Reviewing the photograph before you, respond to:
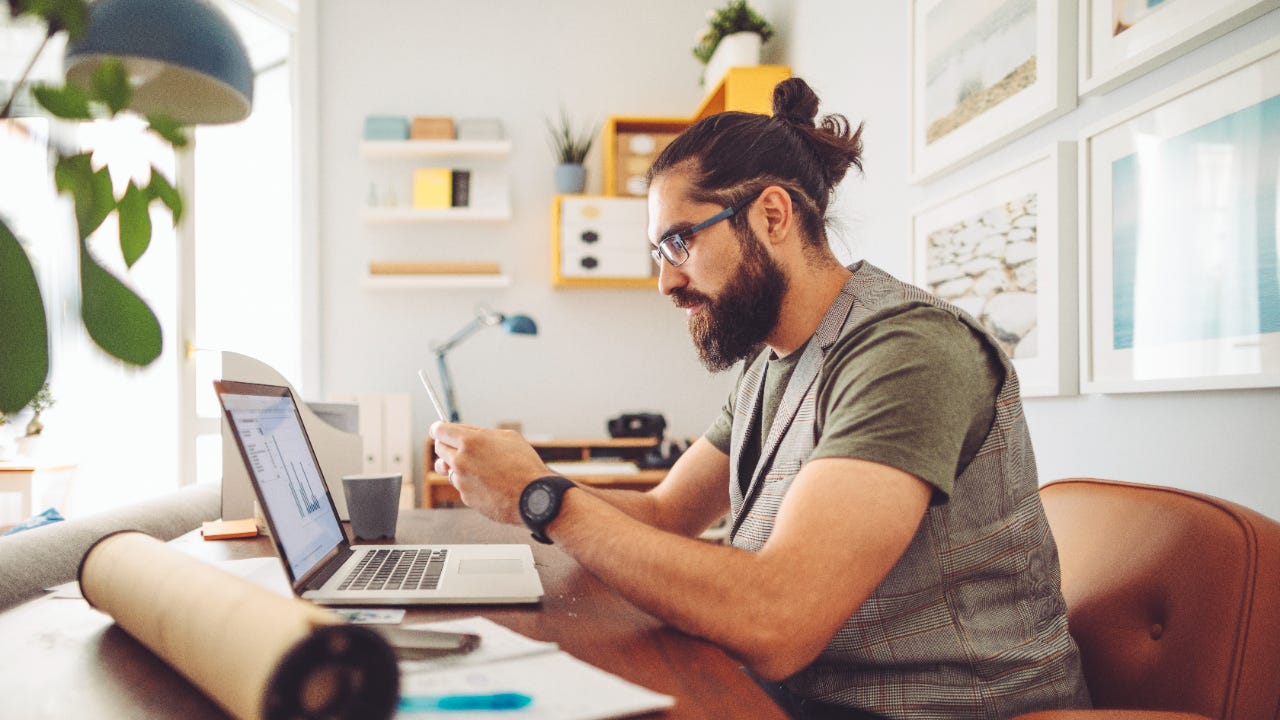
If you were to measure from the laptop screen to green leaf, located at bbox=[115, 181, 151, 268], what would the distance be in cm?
53

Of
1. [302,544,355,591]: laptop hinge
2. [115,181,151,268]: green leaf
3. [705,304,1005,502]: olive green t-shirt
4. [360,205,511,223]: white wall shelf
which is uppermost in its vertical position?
[360,205,511,223]: white wall shelf

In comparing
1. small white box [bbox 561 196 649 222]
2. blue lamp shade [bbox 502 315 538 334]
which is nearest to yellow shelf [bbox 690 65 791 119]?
small white box [bbox 561 196 649 222]

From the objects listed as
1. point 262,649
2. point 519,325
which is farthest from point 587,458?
point 262,649

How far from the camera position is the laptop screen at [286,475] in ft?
2.65

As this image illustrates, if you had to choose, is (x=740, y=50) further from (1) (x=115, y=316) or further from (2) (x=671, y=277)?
(1) (x=115, y=316)

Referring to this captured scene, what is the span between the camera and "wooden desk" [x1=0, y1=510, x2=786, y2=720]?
1.88ft

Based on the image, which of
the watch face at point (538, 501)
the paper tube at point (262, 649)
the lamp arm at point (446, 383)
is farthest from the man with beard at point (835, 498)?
the lamp arm at point (446, 383)

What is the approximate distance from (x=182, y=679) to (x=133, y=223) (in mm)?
478

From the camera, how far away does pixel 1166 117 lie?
130 centimetres

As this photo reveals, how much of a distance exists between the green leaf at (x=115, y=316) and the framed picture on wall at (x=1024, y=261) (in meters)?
1.64

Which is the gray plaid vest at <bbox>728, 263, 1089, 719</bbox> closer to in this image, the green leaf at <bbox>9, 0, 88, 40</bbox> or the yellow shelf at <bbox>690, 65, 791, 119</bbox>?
the green leaf at <bbox>9, 0, 88, 40</bbox>

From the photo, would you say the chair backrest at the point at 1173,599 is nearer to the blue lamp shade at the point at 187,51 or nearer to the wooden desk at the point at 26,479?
the blue lamp shade at the point at 187,51

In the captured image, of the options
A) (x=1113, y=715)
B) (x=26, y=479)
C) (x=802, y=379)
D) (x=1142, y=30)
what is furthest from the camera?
(x=26, y=479)

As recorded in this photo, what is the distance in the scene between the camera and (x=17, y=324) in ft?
0.88
